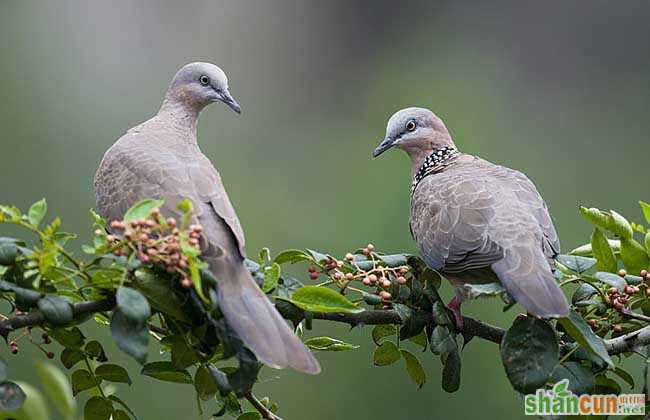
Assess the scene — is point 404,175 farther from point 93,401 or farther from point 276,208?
point 93,401

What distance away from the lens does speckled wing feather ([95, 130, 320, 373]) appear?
1.76 meters

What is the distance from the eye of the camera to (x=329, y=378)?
17.0 feet

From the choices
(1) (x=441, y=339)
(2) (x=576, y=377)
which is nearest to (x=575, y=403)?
(2) (x=576, y=377)

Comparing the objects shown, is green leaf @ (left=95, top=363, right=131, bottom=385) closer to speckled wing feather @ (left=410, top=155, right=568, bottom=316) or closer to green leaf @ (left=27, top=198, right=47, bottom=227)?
green leaf @ (left=27, top=198, right=47, bottom=227)

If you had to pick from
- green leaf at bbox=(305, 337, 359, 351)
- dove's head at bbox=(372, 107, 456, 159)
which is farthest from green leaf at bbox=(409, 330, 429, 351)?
dove's head at bbox=(372, 107, 456, 159)

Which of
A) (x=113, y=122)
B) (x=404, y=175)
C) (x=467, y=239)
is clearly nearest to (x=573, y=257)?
(x=467, y=239)

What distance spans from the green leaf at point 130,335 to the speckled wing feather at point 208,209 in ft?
0.75

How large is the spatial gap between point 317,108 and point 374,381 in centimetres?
239

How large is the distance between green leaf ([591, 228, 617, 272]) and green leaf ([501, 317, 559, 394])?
0.24 m

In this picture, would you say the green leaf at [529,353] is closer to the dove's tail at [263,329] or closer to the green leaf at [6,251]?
the dove's tail at [263,329]

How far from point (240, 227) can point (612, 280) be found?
0.74 m

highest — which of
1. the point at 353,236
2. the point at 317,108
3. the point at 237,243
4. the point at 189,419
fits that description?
the point at 237,243

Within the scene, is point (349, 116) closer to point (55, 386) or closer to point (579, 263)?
point (579, 263)

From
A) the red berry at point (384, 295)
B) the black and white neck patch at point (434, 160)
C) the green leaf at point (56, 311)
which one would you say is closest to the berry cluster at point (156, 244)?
the green leaf at point (56, 311)
